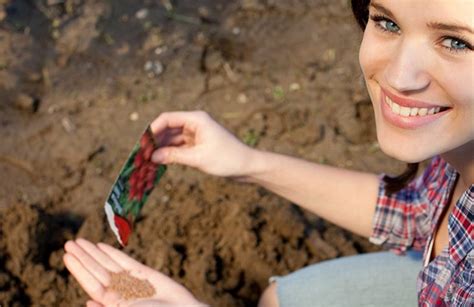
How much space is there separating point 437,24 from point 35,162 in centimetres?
179

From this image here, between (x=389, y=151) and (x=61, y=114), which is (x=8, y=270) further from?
(x=389, y=151)

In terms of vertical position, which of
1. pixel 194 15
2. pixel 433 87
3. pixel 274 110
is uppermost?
pixel 433 87

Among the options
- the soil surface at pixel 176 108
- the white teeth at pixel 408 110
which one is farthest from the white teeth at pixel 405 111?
the soil surface at pixel 176 108

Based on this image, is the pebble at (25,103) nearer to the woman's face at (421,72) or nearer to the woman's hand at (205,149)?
the woman's hand at (205,149)

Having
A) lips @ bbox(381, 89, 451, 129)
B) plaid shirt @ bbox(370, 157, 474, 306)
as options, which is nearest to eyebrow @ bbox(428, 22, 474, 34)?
lips @ bbox(381, 89, 451, 129)

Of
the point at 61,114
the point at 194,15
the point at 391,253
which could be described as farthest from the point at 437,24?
the point at 194,15

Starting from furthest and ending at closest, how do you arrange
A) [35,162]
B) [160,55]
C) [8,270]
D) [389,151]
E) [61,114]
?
[160,55] → [61,114] → [35,162] → [8,270] → [389,151]

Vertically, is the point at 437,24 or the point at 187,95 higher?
the point at 437,24

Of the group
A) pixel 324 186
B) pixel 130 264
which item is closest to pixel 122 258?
pixel 130 264

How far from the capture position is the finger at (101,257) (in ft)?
5.76

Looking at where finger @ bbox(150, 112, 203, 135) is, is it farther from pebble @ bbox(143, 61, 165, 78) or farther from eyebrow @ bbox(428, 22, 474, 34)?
pebble @ bbox(143, 61, 165, 78)

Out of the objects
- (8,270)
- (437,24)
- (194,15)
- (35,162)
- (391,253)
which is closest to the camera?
(437,24)

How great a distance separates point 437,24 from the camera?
1.15m

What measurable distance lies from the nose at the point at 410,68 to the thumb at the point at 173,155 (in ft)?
2.39
